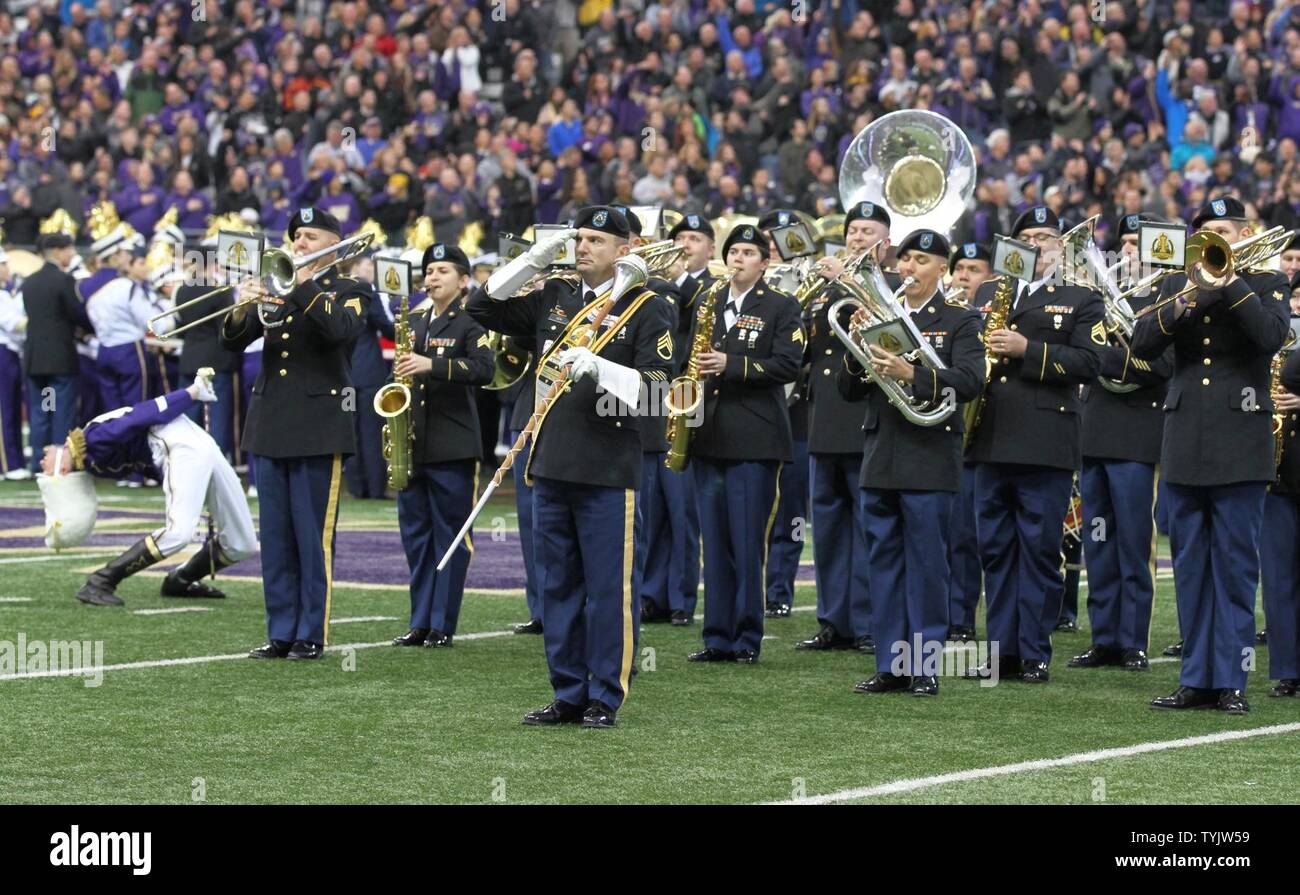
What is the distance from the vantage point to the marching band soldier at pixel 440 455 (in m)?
11.3

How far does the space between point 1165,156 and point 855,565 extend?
11.5 metres

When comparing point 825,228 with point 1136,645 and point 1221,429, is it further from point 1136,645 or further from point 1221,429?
point 1221,429

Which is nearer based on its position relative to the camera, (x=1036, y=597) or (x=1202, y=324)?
(x=1202, y=324)

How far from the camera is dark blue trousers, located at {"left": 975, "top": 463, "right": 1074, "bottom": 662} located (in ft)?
34.0

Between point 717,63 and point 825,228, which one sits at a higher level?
point 717,63

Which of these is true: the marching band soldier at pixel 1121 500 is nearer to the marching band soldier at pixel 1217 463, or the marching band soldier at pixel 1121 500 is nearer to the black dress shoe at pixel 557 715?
the marching band soldier at pixel 1217 463

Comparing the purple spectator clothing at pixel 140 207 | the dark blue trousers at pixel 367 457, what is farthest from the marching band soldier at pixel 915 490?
the purple spectator clothing at pixel 140 207

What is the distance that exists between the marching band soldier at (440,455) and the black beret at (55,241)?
385 inches

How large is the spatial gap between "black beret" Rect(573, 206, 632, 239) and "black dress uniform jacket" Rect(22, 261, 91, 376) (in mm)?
12423

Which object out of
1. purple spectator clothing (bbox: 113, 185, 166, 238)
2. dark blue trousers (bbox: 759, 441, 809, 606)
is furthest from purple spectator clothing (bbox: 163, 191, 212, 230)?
dark blue trousers (bbox: 759, 441, 809, 606)

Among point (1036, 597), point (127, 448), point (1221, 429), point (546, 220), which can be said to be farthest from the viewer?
point (546, 220)

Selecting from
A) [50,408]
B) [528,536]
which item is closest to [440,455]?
[528,536]

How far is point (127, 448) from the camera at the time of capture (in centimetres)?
1255
